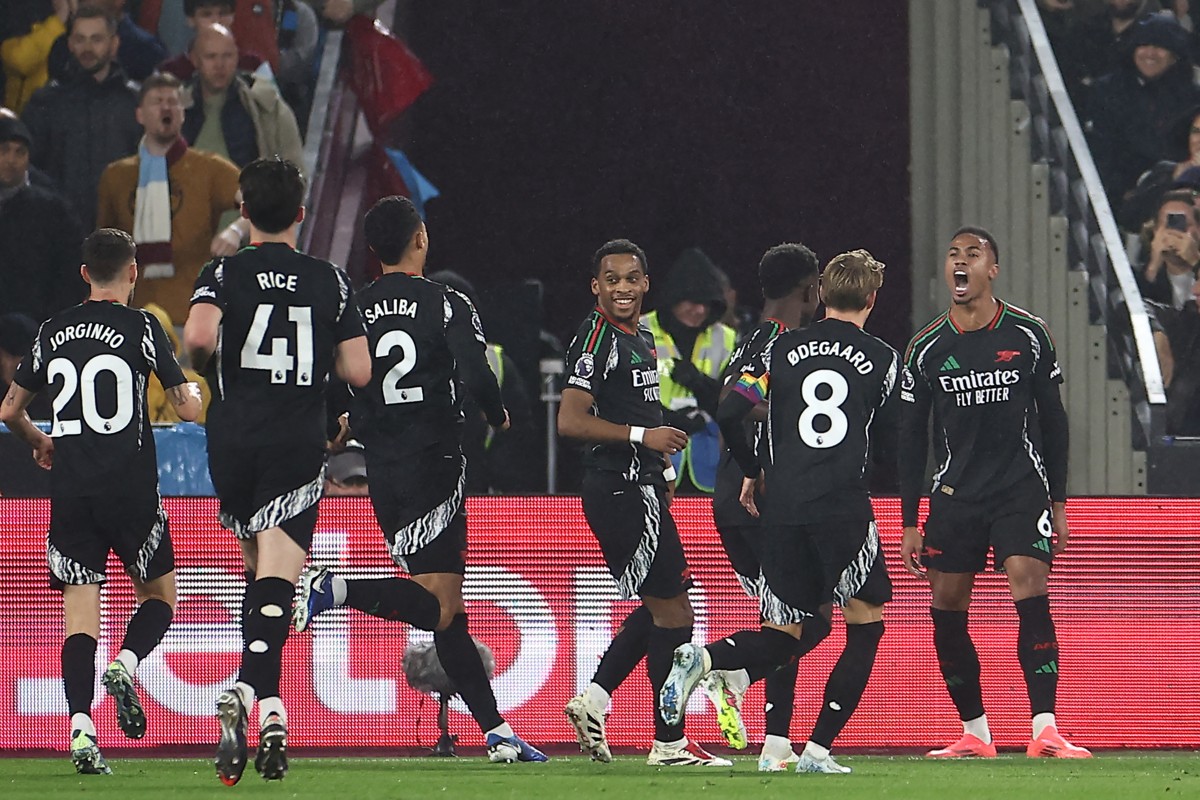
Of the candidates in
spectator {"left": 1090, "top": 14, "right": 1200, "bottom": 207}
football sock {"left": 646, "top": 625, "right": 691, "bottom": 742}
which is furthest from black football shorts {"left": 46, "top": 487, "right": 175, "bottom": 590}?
spectator {"left": 1090, "top": 14, "right": 1200, "bottom": 207}

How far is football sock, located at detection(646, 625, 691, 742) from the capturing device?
7215mm

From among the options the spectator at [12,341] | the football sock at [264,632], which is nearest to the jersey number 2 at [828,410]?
the football sock at [264,632]

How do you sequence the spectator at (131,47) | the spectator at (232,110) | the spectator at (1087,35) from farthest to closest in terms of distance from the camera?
the spectator at (1087,35) < the spectator at (131,47) < the spectator at (232,110)

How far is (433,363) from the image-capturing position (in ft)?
23.3

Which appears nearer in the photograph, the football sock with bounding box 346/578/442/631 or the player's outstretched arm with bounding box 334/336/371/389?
the player's outstretched arm with bounding box 334/336/371/389

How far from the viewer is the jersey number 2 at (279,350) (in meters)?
5.99

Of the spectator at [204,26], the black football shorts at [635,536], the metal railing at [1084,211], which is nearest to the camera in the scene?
the black football shorts at [635,536]

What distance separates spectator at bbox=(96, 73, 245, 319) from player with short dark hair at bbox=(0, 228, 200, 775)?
5297 mm

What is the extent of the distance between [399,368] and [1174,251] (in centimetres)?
778

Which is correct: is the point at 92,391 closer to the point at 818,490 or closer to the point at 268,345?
the point at 268,345

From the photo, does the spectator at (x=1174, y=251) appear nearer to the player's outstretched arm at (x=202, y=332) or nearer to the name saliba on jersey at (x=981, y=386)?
the name saliba on jersey at (x=981, y=386)

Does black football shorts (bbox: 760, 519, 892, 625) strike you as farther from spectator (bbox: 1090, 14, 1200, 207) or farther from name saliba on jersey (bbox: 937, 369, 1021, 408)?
spectator (bbox: 1090, 14, 1200, 207)

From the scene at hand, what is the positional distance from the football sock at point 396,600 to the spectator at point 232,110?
6.27m

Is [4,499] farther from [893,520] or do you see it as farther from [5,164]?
[5,164]
